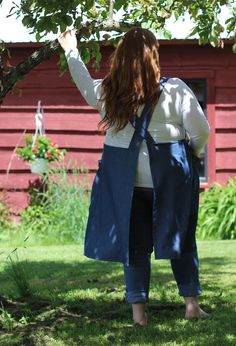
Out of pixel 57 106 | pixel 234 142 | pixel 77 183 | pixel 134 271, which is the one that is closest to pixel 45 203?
pixel 77 183

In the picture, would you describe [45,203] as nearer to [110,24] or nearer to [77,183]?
[77,183]

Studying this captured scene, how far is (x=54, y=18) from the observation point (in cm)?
475

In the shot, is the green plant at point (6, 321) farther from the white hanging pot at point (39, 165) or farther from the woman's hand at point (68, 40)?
the white hanging pot at point (39, 165)

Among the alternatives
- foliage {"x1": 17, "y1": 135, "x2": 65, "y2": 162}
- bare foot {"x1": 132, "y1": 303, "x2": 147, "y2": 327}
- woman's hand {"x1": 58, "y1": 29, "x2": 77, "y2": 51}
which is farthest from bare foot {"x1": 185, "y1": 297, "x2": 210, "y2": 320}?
foliage {"x1": 17, "y1": 135, "x2": 65, "y2": 162}

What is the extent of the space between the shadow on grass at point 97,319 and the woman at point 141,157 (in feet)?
0.88

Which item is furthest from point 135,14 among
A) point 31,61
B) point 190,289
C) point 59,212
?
point 59,212

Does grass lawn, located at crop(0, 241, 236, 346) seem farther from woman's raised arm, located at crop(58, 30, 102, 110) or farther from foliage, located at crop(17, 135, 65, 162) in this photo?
foliage, located at crop(17, 135, 65, 162)

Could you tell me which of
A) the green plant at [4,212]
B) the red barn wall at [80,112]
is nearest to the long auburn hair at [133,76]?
the red barn wall at [80,112]

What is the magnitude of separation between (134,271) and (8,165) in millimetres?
8294

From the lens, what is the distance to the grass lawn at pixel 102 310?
160 inches

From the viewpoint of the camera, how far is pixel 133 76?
4.09 m

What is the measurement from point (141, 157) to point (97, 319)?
107cm

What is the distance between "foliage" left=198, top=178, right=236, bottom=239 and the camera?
11.2 m

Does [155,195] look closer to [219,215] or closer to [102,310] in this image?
[102,310]
